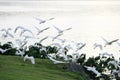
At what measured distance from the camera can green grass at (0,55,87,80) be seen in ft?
95.5

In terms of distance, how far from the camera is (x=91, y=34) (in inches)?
2584

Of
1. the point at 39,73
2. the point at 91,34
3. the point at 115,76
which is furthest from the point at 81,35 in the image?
the point at 39,73

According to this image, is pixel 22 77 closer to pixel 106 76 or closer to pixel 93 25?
pixel 106 76

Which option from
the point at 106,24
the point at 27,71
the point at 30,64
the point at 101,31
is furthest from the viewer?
the point at 106,24

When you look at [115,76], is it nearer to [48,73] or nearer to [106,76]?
[106,76]

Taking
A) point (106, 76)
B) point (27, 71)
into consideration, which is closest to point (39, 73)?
point (27, 71)

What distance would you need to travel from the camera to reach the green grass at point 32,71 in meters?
29.1

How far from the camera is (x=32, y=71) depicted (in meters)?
32.0

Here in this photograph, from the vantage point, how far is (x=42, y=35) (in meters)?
65.1

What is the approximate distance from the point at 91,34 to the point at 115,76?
29.5 m

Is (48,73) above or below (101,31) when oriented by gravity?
below

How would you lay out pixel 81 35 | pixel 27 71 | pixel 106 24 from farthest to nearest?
pixel 106 24 < pixel 81 35 < pixel 27 71

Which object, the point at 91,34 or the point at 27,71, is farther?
the point at 91,34

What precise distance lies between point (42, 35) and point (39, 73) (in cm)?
3359
